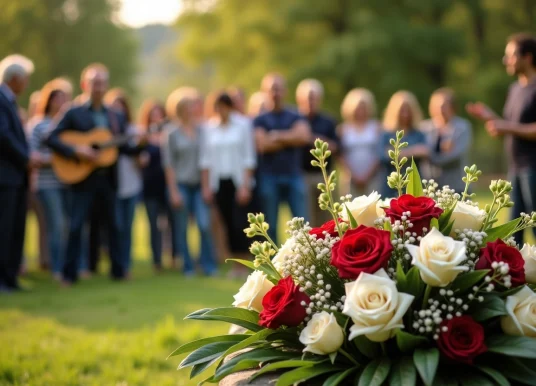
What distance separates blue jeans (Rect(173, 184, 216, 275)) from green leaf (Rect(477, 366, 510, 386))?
8.18 metres

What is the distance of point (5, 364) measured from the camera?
16.2ft

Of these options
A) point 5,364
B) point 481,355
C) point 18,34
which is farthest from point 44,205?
point 18,34

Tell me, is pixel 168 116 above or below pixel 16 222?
above

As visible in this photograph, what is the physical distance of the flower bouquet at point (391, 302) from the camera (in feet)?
8.05

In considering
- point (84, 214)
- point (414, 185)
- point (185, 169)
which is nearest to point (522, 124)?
point (185, 169)

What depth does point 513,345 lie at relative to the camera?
2.49 meters

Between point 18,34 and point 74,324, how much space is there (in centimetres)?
3650

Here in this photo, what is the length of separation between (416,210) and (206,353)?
3.18 feet

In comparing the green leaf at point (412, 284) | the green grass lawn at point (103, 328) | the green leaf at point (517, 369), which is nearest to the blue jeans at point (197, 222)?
the green grass lawn at point (103, 328)

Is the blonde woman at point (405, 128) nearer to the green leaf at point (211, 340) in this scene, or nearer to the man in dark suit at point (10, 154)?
the man in dark suit at point (10, 154)

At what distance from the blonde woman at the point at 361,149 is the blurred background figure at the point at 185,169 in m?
2.13

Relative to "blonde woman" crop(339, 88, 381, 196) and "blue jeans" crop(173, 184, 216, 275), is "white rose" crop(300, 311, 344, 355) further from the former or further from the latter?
"blonde woman" crop(339, 88, 381, 196)

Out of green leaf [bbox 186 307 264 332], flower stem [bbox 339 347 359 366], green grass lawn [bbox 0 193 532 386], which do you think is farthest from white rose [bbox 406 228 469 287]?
green grass lawn [bbox 0 193 532 386]

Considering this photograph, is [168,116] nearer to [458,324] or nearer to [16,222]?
[16,222]
